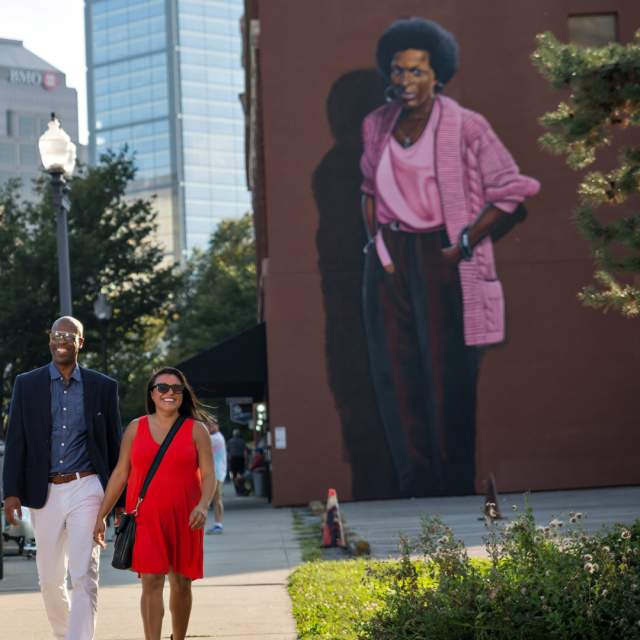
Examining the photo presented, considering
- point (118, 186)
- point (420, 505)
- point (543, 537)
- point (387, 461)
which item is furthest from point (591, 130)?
point (118, 186)

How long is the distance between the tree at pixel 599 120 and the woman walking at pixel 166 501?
3907mm

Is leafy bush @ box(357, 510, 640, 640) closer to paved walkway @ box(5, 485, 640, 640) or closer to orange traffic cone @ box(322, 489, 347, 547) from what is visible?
paved walkway @ box(5, 485, 640, 640)

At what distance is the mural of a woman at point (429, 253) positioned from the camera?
27.0 meters

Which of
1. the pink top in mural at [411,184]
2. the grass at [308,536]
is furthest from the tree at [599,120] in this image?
the pink top in mural at [411,184]

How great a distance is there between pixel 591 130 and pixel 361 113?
17.9m

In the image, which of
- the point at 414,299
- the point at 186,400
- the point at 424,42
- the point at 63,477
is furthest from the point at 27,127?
the point at 63,477

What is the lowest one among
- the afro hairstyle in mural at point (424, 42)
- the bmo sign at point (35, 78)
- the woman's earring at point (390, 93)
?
the woman's earring at point (390, 93)

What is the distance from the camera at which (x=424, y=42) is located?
92.1ft

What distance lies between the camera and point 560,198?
91.5 feet

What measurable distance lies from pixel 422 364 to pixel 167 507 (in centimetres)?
1963

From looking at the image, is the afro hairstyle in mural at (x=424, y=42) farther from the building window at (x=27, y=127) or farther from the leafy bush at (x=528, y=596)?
the building window at (x=27, y=127)

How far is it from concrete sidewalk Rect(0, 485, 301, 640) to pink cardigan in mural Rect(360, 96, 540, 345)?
982 centimetres

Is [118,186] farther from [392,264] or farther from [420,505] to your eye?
[420,505]

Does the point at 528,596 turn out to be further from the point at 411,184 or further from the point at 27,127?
the point at 27,127
